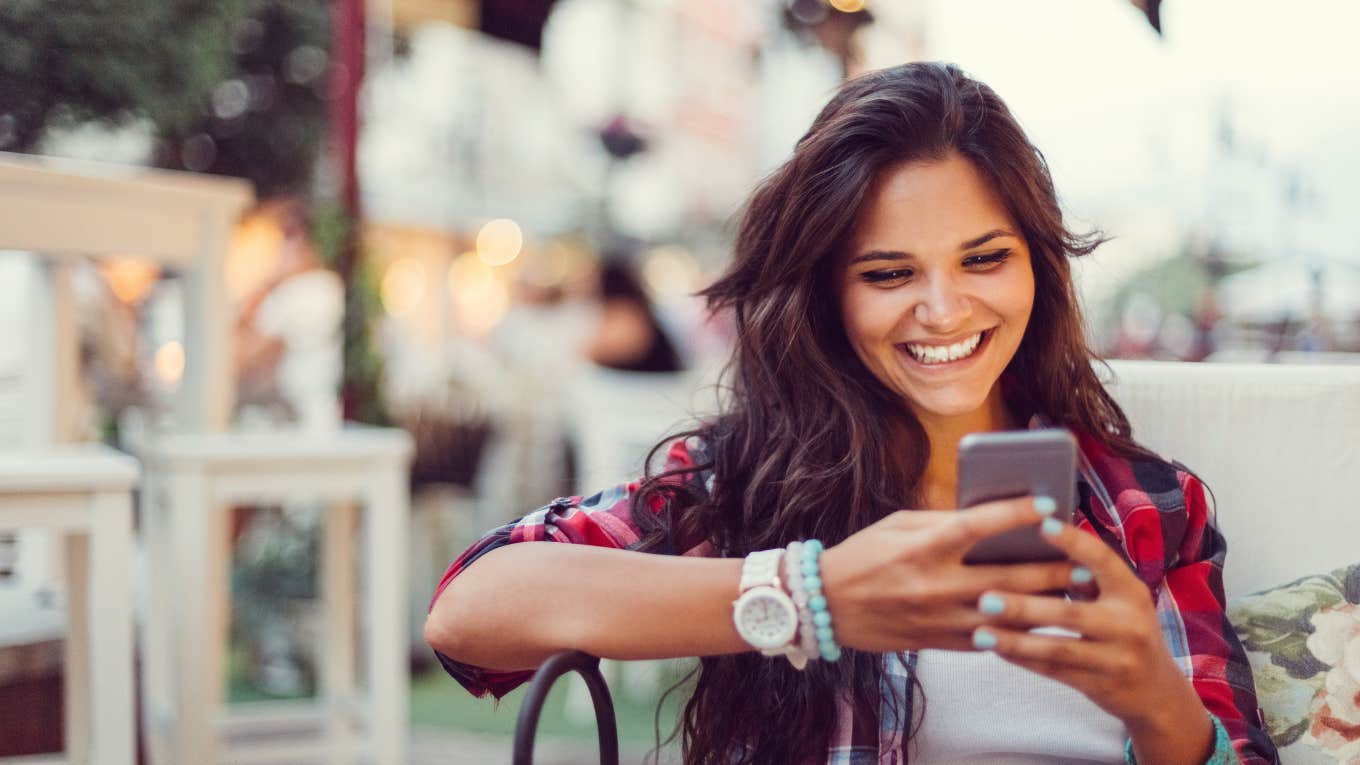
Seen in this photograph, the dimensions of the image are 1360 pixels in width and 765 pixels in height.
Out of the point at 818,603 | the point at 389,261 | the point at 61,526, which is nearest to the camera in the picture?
the point at 818,603

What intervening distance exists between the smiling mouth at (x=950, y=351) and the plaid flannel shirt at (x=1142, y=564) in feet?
0.75

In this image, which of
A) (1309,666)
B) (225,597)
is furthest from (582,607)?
(225,597)

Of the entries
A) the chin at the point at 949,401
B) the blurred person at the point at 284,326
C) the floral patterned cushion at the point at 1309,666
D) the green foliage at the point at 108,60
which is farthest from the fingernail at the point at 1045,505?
the blurred person at the point at 284,326

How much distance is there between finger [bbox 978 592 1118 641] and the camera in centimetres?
88

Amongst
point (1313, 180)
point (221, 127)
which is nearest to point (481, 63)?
point (221, 127)

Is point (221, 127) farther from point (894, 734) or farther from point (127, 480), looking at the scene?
point (894, 734)

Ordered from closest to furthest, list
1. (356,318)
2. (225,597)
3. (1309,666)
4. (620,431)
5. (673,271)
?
(1309,666)
(225,597)
(356,318)
(620,431)
(673,271)

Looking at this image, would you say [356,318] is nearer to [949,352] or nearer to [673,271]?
[949,352]

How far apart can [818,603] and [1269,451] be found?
32.6 inches

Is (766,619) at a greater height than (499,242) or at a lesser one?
lesser

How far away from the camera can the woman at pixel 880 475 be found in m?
1.15

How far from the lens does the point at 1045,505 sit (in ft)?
2.84

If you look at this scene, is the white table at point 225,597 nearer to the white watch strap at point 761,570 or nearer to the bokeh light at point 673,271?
the white watch strap at point 761,570

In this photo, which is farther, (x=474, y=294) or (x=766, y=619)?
(x=474, y=294)
